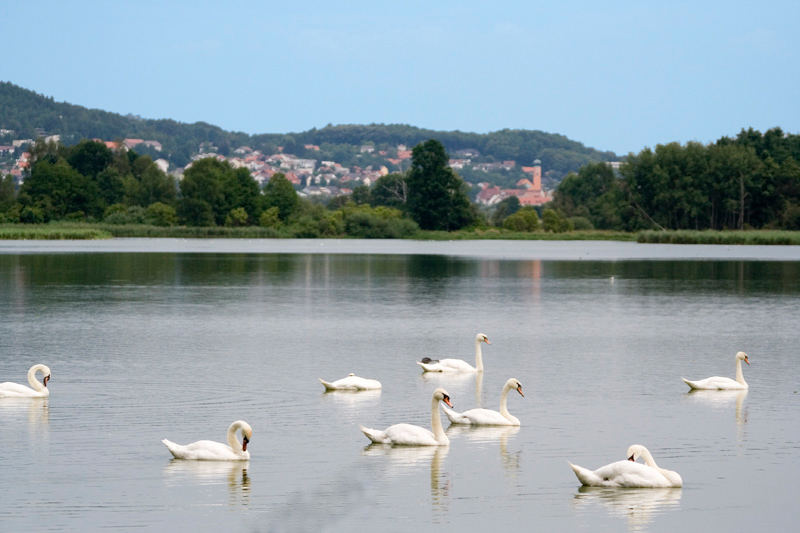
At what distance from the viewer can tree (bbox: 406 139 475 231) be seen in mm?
131500

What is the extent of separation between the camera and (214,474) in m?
13.8

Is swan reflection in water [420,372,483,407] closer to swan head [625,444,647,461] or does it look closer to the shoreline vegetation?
swan head [625,444,647,461]

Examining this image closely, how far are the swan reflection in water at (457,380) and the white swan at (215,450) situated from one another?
21.4 feet

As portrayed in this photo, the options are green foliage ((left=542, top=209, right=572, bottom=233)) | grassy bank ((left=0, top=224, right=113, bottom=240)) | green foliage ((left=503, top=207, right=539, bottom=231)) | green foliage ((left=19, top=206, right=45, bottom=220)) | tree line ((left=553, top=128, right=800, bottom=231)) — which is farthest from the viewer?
green foliage ((left=503, top=207, right=539, bottom=231))

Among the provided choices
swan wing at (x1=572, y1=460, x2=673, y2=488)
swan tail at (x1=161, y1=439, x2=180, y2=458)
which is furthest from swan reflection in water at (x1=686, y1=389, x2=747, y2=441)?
swan tail at (x1=161, y1=439, x2=180, y2=458)

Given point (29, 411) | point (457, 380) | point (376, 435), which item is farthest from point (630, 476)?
point (29, 411)

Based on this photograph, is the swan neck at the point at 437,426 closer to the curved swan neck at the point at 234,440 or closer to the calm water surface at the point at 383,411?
the calm water surface at the point at 383,411

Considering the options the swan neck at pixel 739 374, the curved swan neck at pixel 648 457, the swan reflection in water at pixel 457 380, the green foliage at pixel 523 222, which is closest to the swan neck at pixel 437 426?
the curved swan neck at pixel 648 457

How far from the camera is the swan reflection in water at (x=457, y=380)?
2056cm

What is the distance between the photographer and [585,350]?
86.5 ft

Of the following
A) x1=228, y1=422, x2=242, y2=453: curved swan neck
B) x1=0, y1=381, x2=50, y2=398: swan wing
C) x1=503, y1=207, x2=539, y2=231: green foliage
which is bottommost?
x1=0, y1=381, x2=50, y2=398: swan wing

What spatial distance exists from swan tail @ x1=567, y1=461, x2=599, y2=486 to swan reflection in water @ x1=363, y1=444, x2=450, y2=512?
1.52 metres

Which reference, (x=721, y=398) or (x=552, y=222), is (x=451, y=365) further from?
(x=552, y=222)

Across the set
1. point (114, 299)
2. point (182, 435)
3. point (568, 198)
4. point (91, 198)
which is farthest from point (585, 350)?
point (568, 198)
